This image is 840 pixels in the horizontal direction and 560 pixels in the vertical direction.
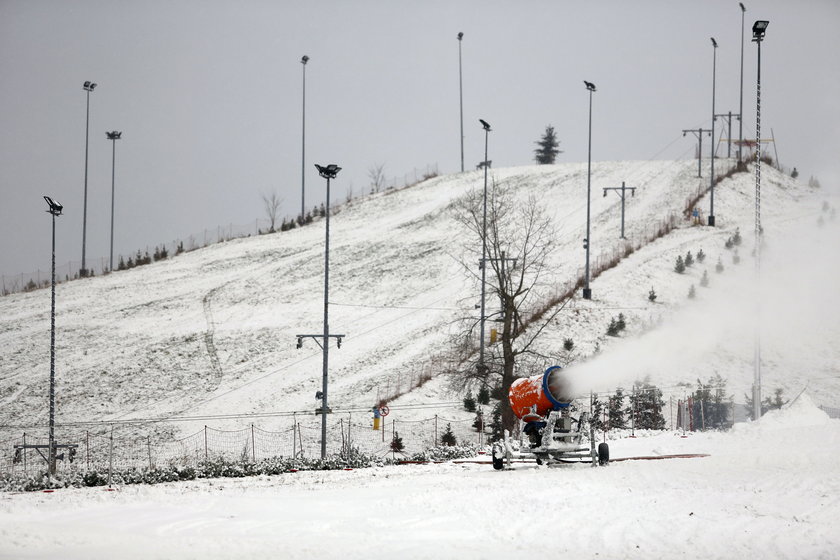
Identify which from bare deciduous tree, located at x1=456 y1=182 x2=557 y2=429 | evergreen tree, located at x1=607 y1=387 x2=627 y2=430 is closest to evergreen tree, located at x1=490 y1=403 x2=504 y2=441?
bare deciduous tree, located at x1=456 y1=182 x2=557 y2=429

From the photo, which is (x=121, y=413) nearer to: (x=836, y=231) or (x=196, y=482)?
(x=196, y=482)

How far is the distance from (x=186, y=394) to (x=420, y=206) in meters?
52.1

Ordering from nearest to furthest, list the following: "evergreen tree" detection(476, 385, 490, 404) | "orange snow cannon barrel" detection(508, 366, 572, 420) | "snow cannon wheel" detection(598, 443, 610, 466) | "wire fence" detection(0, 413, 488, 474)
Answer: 1. "snow cannon wheel" detection(598, 443, 610, 466)
2. "orange snow cannon barrel" detection(508, 366, 572, 420)
3. "wire fence" detection(0, 413, 488, 474)
4. "evergreen tree" detection(476, 385, 490, 404)

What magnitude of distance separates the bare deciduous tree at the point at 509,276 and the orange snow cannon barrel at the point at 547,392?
13.2 meters

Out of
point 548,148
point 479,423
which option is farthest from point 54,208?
point 548,148

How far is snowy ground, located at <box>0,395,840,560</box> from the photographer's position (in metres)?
Answer: 15.8

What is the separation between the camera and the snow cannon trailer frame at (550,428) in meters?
26.6

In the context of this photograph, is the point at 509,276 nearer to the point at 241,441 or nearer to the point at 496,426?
the point at 496,426

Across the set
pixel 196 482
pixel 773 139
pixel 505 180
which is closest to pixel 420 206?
pixel 505 180

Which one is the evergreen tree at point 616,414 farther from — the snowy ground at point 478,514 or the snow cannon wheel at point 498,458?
the snow cannon wheel at point 498,458

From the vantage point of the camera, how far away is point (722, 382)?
166 ft

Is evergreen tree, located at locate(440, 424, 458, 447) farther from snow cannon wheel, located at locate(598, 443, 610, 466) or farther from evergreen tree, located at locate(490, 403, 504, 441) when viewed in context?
snow cannon wheel, located at locate(598, 443, 610, 466)

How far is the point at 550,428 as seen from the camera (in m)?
26.6

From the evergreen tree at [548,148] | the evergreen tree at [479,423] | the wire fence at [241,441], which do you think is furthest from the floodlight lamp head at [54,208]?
the evergreen tree at [548,148]
